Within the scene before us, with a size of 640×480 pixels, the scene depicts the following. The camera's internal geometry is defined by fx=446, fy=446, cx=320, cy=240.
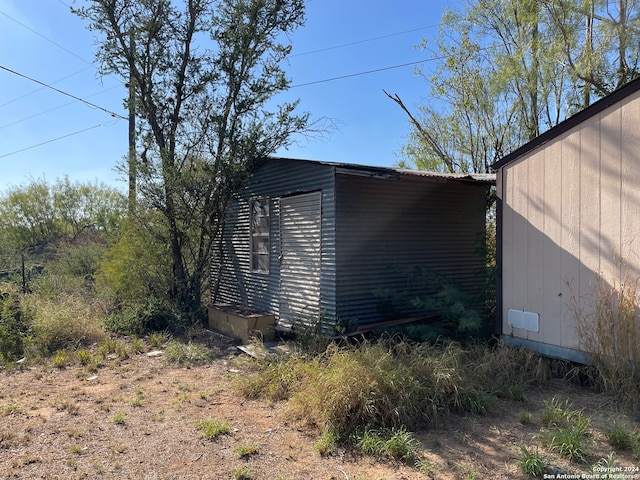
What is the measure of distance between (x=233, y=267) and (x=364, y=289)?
308cm

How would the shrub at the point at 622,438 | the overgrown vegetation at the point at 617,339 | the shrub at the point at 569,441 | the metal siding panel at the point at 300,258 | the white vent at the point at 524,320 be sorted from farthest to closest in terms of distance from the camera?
the metal siding panel at the point at 300,258 → the white vent at the point at 524,320 → the overgrown vegetation at the point at 617,339 → the shrub at the point at 622,438 → the shrub at the point at 569,441

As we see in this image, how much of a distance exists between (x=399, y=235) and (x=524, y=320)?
2.15m

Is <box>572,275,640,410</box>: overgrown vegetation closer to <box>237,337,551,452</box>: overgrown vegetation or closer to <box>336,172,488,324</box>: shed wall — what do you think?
<box>237,337,551,452</box>: overgrown vegetation

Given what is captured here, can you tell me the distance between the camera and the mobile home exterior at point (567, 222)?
4145 millimetres

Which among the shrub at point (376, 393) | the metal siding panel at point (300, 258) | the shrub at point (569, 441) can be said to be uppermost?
the metal siding panel at point (300, 258)

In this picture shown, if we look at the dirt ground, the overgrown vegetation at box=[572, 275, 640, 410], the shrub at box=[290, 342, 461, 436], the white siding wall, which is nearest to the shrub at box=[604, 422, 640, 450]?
the dirt ground

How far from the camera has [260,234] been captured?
7.64m

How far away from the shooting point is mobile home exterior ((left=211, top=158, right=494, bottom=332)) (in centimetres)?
601

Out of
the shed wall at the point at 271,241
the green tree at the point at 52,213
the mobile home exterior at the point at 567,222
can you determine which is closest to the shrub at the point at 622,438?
the mobile home exterior at the point at 567,222

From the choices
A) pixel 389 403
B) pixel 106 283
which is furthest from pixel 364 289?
pixel 106 283

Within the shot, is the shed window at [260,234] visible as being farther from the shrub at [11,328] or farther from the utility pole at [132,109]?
the shrub at [11,328]

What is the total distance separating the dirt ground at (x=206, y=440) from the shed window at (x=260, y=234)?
2.83m

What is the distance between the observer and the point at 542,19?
29.6 ft

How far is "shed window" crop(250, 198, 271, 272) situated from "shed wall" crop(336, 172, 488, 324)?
184cm
